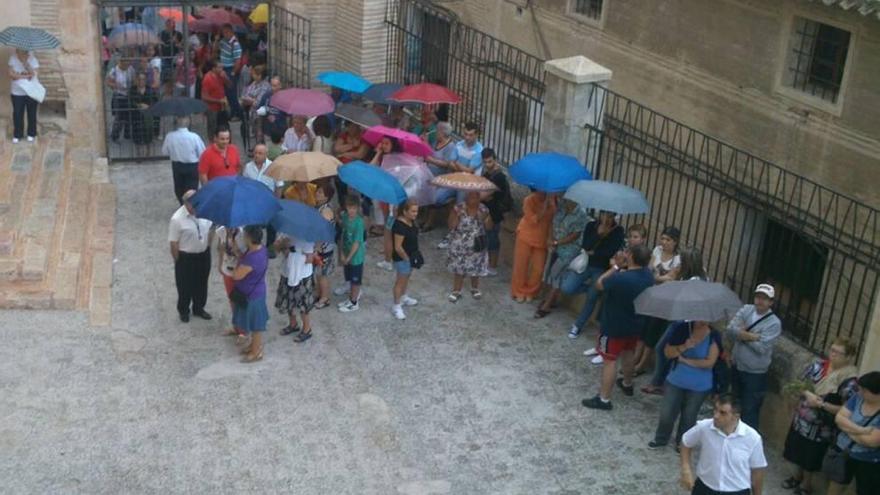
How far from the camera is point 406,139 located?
13.9m

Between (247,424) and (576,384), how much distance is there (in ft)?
9.86

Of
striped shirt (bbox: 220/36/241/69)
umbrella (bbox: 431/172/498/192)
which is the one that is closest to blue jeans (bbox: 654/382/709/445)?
umbrella (bbox: 431/172/498/192)

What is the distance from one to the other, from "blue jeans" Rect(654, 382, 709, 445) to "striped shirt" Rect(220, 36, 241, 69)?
9.76 m

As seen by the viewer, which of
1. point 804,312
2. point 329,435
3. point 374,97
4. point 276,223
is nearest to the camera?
point 329,435

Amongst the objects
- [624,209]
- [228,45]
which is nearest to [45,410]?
[624,209]

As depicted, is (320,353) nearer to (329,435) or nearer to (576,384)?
(329,435)

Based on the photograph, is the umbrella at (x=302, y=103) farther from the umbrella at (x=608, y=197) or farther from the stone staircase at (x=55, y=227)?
the umbrella at (x=608, y=197)

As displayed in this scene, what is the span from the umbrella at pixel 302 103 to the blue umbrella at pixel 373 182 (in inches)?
84.8

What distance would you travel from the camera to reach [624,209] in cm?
1165

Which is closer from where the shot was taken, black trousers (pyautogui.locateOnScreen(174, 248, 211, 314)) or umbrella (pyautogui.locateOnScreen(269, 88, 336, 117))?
black trousers (pyautogui.locateOnScreen(174, 248, 211, 314))

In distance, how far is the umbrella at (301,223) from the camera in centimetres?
1138

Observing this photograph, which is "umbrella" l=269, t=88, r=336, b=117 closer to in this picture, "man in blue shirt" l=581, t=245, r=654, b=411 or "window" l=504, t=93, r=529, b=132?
"window" l=504, t=93, r=529, b=132

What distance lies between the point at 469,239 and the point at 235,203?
2.74 metres

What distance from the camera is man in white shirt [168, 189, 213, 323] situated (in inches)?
465
